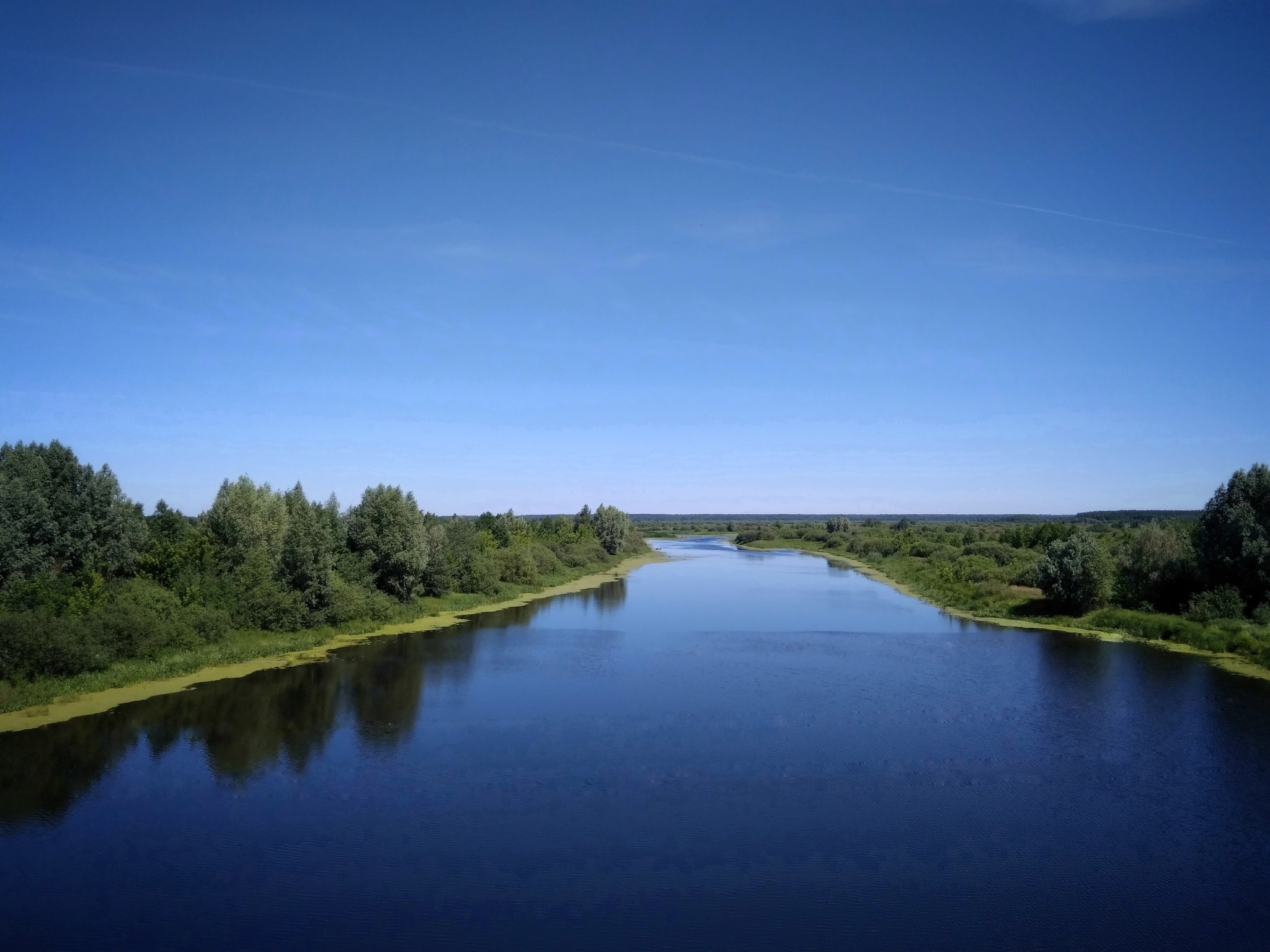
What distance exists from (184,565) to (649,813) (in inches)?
957

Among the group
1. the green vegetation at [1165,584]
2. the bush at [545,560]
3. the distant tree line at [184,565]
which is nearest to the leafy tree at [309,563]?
the distant tree line at [184,565]

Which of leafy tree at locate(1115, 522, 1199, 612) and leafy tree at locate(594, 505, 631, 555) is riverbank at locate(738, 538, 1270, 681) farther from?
leafy tree at locate(594, 505, 631, 555)

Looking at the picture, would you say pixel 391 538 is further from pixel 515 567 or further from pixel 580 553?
pixel 580 553

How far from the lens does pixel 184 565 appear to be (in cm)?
3192

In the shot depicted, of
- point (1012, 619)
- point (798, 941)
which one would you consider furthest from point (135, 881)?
point (1012, 619)

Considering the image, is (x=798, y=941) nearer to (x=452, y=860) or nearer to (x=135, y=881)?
(x=452, y=860)

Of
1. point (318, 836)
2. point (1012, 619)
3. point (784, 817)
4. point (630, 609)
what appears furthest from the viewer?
point (630, 609)

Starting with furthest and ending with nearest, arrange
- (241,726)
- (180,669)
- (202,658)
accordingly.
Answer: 1. (202,658)
2. (180,669)
3. (241,726)

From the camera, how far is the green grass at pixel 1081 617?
103 feet

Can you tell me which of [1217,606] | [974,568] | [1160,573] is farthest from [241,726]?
[974,568]

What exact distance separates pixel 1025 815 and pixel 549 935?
9571mm

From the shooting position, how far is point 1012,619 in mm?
41438

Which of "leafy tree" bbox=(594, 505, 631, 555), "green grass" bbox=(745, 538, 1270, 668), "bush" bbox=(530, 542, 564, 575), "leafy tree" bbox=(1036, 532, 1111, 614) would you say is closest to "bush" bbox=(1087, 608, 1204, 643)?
"green grass" bbox=(745, 538, 1270, 668)

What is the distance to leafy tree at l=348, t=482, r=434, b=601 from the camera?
1543 inches
